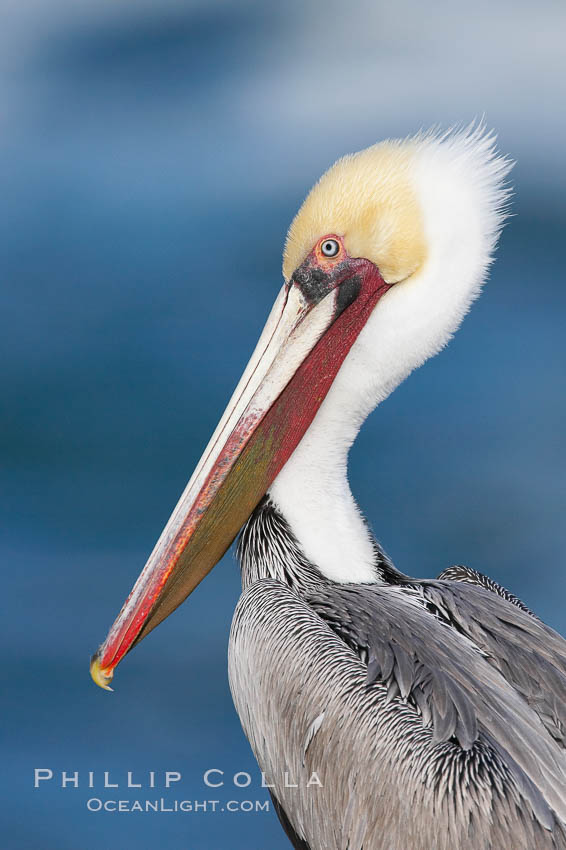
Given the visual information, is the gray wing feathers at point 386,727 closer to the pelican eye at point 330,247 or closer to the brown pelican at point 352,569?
the brown pelican at point 352,569

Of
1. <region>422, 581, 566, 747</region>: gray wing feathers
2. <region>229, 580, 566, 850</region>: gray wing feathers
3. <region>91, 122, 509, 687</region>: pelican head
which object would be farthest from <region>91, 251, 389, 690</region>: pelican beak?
<region>422, 581, 566, 747</region>: gray wing feathers

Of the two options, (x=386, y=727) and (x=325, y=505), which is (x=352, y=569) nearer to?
(x=325, y=505)

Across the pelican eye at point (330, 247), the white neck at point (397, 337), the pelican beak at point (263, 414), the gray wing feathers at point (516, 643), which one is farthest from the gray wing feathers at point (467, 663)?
the pelican eye at point (330, 247)

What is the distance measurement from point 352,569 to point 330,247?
768 mm

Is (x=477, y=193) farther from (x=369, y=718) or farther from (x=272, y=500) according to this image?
(x=369, y=718)

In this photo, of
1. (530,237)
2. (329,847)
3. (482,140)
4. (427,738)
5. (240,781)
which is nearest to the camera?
(427,738)

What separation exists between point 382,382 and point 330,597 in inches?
20.7

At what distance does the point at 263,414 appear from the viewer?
2.70 metres

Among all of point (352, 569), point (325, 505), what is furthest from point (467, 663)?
point (325, 505)

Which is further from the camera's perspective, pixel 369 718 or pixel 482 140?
pixel 482 140

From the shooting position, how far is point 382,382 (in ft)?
9.04

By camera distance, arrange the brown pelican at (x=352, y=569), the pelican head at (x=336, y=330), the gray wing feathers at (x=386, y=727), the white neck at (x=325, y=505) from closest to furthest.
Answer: the gray wing feathers at (x=386, y=727), the brown pelican at (x=352, y=569), the pelican head at (x=336, y=330), the white neck at (x=325, y=505)

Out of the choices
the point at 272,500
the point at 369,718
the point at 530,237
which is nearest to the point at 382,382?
the point at 272,500

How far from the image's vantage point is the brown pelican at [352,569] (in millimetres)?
2363
